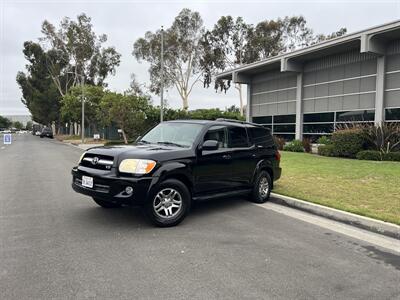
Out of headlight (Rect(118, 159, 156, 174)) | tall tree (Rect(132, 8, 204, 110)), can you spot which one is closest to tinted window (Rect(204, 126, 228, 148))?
headlight (Rect(118, 159, 156, 174))

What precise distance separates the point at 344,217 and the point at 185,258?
3.37 m

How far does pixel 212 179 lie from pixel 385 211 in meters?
3.19

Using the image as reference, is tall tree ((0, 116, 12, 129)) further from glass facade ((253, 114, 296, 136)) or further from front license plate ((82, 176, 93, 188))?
front license plate ((82, 176, 93, 188))

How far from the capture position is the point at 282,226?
616 centimetres

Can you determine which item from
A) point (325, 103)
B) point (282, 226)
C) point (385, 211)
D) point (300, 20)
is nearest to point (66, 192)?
point (282, 226)

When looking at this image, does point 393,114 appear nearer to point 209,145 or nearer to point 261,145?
point 261,145

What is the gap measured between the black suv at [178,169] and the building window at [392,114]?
1338cm

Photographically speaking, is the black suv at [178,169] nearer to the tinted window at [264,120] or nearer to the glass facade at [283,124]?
the glass facade at [283,124]

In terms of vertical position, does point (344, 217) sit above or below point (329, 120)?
below

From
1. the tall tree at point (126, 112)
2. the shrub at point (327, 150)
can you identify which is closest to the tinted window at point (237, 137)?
the shrub at point (327, 150)

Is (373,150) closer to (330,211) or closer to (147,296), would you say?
(330,211)

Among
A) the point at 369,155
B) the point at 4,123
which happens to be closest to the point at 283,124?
the point at 369,155

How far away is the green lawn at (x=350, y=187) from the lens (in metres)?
7.04

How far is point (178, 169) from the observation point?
6004 mm
